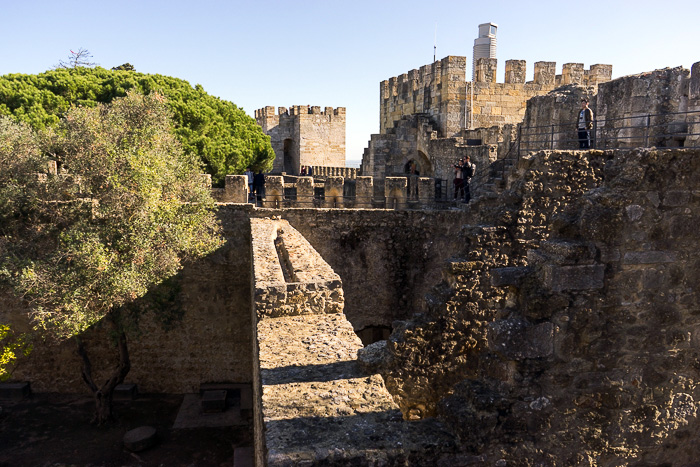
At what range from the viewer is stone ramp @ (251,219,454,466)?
2.96 meters

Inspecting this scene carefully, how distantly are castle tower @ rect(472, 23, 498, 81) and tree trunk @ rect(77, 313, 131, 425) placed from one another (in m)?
18.2

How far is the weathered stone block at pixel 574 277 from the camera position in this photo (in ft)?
10.4

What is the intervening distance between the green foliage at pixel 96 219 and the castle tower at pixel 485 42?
16258mm

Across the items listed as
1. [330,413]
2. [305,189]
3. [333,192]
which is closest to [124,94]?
[305,189]

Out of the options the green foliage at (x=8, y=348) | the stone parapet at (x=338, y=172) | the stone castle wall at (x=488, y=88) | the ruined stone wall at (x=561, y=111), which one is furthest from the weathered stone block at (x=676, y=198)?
the stone parapet at (x=338, y=172)

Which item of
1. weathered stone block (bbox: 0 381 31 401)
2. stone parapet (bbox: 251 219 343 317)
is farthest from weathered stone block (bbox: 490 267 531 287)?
weathered stone block (bbox: 0 381 31 401)

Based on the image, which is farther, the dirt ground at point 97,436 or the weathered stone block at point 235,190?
the weathered stone block at point 235,190

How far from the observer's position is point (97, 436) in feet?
32.9

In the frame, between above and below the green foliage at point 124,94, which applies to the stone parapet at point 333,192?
below

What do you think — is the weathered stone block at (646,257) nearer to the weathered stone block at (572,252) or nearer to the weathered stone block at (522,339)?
the weathered stone block at (572,252)

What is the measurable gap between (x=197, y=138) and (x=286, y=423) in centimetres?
1622

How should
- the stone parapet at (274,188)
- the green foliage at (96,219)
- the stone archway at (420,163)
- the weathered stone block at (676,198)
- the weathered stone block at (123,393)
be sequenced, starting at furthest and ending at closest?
the stone archway at (420,163) < the stone parapet at (274,188) < the weathered stone block at (123,393) < the green foliage at (96,219) < the weathered stone block at (676,198)

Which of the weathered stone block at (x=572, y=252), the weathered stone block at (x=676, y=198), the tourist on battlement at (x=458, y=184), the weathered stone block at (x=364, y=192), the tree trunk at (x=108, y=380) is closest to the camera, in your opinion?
the weathered stone block at (x=572, y=252)

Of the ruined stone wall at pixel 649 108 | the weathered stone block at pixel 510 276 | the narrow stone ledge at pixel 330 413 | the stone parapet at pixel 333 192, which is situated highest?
the ruined stone wall at pixel 649 108
